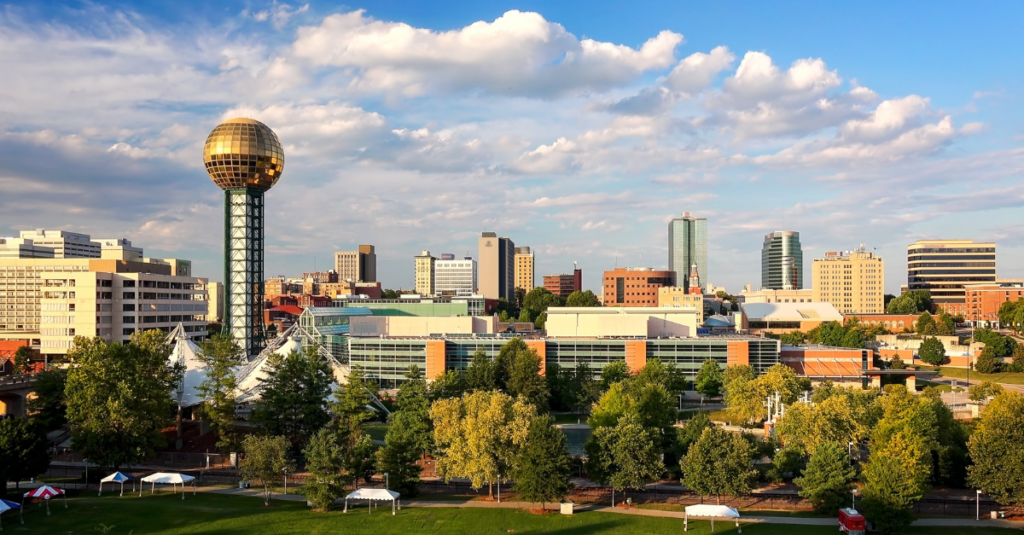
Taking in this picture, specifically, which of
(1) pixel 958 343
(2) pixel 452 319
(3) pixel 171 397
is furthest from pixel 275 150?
(1) pixel 958 343

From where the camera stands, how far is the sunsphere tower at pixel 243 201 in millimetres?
104750

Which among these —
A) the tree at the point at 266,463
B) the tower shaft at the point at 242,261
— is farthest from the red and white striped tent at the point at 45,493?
the tower shaft at the point at 242,261

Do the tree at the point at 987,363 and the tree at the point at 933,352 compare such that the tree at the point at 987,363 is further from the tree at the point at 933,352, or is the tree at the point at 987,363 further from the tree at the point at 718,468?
the tree at the point at 718,468

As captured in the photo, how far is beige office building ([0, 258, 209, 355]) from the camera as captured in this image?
11019 cm

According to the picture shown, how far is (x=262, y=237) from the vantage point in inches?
4316

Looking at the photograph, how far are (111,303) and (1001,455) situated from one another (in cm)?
11784

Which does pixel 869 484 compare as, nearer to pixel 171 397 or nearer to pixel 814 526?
pixel 814 526

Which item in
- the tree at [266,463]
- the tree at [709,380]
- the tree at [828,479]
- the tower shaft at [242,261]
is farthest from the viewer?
the tower shaft at [242,261]

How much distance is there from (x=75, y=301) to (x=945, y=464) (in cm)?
11664

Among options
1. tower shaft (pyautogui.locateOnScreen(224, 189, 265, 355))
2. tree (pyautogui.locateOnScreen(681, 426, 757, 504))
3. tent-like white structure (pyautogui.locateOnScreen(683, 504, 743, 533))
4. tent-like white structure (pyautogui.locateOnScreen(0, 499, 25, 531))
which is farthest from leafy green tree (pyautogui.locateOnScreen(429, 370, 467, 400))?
tower shaft (pyautogui.locateOnScreen(224, 189, 265, 355))

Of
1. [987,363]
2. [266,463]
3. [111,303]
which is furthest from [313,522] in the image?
[987,363]

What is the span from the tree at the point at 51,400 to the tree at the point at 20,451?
10365mm

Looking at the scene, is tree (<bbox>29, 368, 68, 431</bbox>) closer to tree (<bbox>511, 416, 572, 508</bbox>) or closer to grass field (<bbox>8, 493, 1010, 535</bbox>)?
grass field (<bbox>8, 493, 1010, 535</bbox>)

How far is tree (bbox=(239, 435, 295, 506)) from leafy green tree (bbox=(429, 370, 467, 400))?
21.6 m
